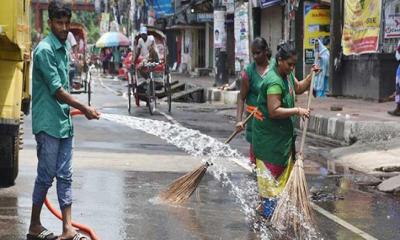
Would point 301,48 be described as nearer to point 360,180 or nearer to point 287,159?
point 360,180

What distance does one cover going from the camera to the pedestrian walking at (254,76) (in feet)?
23.8

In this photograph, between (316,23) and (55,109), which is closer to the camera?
(55,109)

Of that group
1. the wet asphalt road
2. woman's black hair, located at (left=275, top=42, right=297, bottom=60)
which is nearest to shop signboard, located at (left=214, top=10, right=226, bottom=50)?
the wet asphalt road

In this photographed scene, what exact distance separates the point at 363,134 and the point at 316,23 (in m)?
9.78

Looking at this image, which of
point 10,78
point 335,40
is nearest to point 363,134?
point 10,78

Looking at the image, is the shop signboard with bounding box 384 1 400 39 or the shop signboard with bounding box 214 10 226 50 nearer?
the shop signboard with bounding box 384 1 400 39

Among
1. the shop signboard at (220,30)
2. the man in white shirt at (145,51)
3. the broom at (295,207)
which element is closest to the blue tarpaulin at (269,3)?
the shop signboard at (220,30)

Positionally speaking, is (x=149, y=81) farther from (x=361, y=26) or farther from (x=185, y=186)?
(x=185, y=186)

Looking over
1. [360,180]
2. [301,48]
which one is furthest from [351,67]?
[360,180]

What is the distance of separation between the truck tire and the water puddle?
3.33 feet

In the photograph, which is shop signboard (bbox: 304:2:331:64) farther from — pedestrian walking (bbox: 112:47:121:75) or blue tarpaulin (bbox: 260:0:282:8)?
pedestrian walking (bbox: 112:47:121:75)

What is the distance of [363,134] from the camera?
12.4 metres

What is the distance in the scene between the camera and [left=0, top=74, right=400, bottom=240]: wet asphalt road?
6.19 m

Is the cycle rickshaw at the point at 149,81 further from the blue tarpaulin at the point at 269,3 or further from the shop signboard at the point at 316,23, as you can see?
the blue tarpaulin at the point at 269,3
